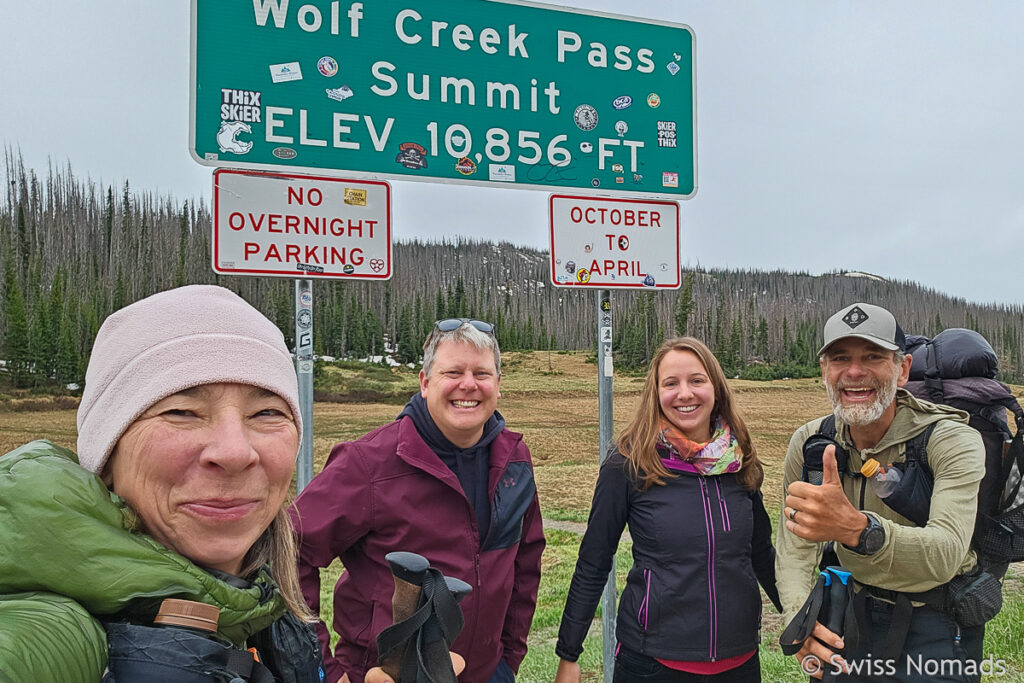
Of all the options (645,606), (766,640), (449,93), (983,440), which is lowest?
(766,640)

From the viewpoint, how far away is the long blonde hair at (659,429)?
265cm

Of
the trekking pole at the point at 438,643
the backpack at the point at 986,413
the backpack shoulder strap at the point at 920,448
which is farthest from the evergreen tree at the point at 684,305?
the trekking pole at the point at 438,643

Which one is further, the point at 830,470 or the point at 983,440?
the point at 983,440

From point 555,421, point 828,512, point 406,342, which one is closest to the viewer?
point 828,512

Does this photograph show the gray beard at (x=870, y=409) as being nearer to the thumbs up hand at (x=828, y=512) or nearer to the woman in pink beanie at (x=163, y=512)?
the thumbs up hand at (x=828, y=512)

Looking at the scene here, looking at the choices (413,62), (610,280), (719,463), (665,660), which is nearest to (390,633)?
(665,660)

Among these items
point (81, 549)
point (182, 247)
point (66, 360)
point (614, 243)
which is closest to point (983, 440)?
point (614, 243)

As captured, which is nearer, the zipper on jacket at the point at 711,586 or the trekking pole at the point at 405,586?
the trekking pole at the point at 405,586

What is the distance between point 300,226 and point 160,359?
1.61 metres

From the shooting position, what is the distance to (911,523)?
237cm

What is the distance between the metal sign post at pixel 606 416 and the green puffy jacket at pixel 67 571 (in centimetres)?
217

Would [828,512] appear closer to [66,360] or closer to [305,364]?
[305,364]

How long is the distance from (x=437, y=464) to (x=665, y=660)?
47.3 inches

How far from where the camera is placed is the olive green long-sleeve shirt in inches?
85.2
